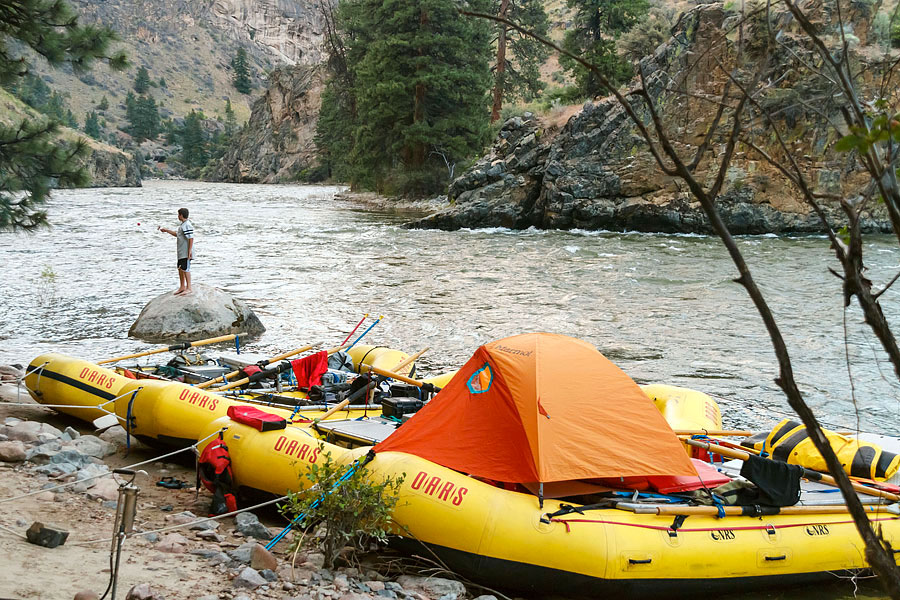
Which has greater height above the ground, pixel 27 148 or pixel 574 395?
pixel 27 148

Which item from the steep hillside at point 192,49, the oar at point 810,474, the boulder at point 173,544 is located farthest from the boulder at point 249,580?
the steep hillside at point 192,49

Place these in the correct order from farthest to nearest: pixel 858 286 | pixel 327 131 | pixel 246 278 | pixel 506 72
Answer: pixel 327 131 → pixel 506 72 → pixel 246 278 → pixel 858 286

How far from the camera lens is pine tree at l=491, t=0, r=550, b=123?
134 feet

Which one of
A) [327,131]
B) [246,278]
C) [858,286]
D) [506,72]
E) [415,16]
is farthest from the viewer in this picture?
[327,131]

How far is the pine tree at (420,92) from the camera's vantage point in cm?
3844

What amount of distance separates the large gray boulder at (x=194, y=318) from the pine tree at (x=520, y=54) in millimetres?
30448

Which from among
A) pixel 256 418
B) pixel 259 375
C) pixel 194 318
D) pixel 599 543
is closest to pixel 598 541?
pixel 599 543

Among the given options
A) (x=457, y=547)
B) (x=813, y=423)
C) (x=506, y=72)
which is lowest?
(x=457, y=547)

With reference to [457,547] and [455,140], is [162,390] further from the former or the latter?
[455,140]

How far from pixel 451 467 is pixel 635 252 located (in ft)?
58.8

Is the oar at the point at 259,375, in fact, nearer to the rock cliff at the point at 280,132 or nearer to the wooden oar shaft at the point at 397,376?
the wooden oar shaft at the point at 397,376

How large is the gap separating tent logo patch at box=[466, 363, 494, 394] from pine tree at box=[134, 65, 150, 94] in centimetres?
14441

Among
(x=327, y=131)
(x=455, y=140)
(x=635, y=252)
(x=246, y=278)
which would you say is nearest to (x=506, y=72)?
(x=455, y=140)

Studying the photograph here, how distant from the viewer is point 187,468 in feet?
25.1
